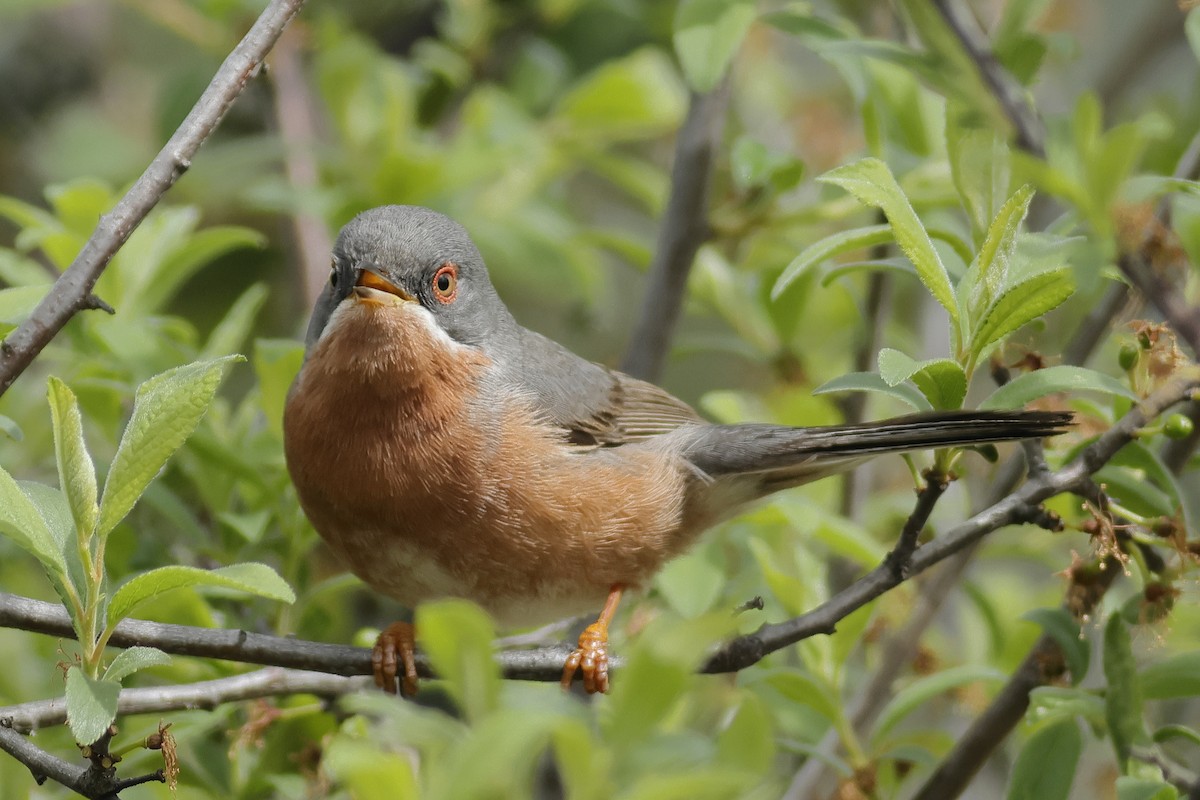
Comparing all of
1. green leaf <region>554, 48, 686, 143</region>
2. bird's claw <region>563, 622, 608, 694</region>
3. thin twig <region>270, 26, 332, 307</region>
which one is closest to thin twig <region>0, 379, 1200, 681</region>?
bird's claw <region>563, 622, 608, 694</region>

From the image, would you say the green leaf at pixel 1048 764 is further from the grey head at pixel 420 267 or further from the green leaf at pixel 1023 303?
the grey head at pixel 420 267

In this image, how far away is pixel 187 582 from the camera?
9.20ft

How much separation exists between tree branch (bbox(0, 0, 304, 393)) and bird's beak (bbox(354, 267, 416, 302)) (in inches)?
51.3

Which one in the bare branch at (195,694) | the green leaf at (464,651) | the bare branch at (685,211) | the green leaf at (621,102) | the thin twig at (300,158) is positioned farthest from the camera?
the thin twig at (300,158)

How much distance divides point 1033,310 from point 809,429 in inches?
57.9

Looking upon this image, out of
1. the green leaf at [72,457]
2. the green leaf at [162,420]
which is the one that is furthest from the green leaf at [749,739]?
Answer: the green leaf at [72,457]

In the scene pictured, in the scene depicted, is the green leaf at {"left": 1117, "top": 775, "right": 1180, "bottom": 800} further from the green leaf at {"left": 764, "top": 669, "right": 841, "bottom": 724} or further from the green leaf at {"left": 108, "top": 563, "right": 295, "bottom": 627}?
the green leaf at {"left": 108, "top": 563, "right": 295, "bottom": 627}

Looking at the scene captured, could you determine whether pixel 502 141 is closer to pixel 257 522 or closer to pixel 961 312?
pixel 257 522

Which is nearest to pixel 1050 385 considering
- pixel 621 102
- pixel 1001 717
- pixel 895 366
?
pixel 895 366

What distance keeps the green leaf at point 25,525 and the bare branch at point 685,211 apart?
287 cm

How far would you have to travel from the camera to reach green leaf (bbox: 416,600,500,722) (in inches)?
78.1

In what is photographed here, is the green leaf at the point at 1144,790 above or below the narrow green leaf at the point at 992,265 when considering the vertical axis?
below

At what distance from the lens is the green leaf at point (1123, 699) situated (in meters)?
3.29

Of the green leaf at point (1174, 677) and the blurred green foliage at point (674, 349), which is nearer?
the blurred green foliage at point (674, 349)
